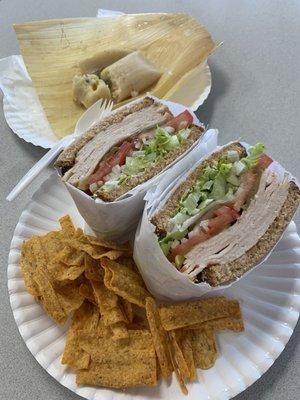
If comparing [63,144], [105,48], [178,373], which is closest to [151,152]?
[63,144]

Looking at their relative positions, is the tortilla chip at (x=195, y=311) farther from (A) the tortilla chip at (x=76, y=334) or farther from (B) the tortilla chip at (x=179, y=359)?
(A) the tortilla chip at (x=76, y=334)

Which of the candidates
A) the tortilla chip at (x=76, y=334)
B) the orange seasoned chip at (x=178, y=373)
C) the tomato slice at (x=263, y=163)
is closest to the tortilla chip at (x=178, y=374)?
the orange seasoned chip at (x=178, y=373)

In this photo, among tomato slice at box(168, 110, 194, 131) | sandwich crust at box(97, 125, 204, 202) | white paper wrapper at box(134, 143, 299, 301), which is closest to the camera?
white paper wrapper at box(134, 143, 299, 301)

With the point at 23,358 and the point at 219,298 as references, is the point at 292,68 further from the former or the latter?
the point at 23,358

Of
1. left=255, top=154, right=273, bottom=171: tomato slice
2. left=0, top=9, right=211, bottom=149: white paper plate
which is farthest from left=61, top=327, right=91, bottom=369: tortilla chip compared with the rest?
left=0, top=9, right=211, bottom=149: white paper plate

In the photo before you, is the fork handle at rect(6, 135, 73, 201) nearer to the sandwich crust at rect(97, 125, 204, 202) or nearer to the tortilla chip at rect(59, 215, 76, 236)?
the tortilla chip at rect(59, 215, 76, 236)

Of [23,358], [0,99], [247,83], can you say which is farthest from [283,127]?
[23,358]
